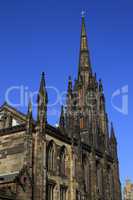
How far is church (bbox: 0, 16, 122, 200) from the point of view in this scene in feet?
111

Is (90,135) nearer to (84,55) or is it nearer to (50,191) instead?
(50,191)

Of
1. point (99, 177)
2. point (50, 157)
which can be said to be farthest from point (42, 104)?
point (99, 177)

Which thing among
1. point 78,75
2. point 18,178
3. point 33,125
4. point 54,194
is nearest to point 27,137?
point 33,125

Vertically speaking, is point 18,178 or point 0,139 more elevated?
point 0,139

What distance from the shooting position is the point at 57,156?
3903 centimetres

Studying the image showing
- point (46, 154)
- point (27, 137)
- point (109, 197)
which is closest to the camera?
point (27, 137)

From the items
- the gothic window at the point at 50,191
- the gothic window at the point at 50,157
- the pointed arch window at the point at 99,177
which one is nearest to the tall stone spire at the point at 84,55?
the pointed arch window at the point at 99,177

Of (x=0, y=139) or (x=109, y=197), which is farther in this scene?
(x=109, y=197)

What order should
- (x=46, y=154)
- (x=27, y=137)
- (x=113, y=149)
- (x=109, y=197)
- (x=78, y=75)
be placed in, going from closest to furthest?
1. (x=27, y=137)
2. (x=46, y=154)
3. (x=109, y=197)
4. (x=113, y=149)
5. (x=78, y=75)

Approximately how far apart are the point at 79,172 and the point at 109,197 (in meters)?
8.62

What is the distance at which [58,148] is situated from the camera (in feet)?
130

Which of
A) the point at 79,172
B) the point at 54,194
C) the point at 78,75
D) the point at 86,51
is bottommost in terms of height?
the point at 54,194

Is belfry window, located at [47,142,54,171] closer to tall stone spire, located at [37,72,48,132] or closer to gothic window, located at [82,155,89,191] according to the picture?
tall stone spire, located at [37,72,48,132]

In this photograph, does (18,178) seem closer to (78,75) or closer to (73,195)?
(73,195)
